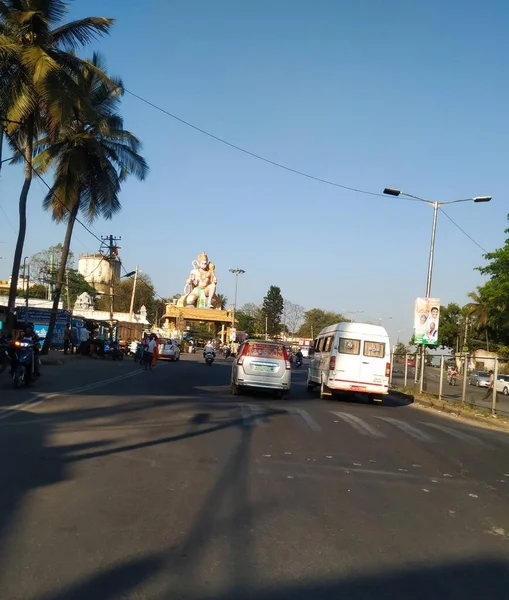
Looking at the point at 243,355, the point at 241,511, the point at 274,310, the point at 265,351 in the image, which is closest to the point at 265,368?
the point at 265,351

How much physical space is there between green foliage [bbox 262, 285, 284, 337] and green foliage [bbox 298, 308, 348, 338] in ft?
20.1

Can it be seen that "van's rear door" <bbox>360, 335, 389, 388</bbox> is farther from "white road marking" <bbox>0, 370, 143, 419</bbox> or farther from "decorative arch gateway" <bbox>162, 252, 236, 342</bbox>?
"decorative arch gateway" <bbox>162, 252, 236, 342</bbox>

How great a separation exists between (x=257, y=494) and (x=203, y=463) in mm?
1626

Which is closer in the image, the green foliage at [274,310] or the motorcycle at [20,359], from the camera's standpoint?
the motorcycle at [20,359]

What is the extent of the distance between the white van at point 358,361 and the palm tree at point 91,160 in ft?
49.5

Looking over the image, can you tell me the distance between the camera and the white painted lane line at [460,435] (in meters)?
11.7

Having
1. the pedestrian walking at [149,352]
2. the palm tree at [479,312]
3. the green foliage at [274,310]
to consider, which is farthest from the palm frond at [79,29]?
the green foliage at [274,310]

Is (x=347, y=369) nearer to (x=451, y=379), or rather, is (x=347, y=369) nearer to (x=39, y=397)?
(x=39, y=397)

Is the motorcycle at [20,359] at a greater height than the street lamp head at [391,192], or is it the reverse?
the street lamp head at [391,192]

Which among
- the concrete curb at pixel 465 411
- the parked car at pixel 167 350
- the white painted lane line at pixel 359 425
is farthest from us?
the parked car at pixel 167 350

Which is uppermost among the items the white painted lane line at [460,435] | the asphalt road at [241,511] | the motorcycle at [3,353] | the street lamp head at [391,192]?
the street lamp head at [391,192]

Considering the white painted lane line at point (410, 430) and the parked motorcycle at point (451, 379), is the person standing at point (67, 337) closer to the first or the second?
the parked motorcycle at point (451, 379)

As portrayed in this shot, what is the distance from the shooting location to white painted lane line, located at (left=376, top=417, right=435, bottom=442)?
11.7 m

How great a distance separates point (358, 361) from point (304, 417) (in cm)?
554
